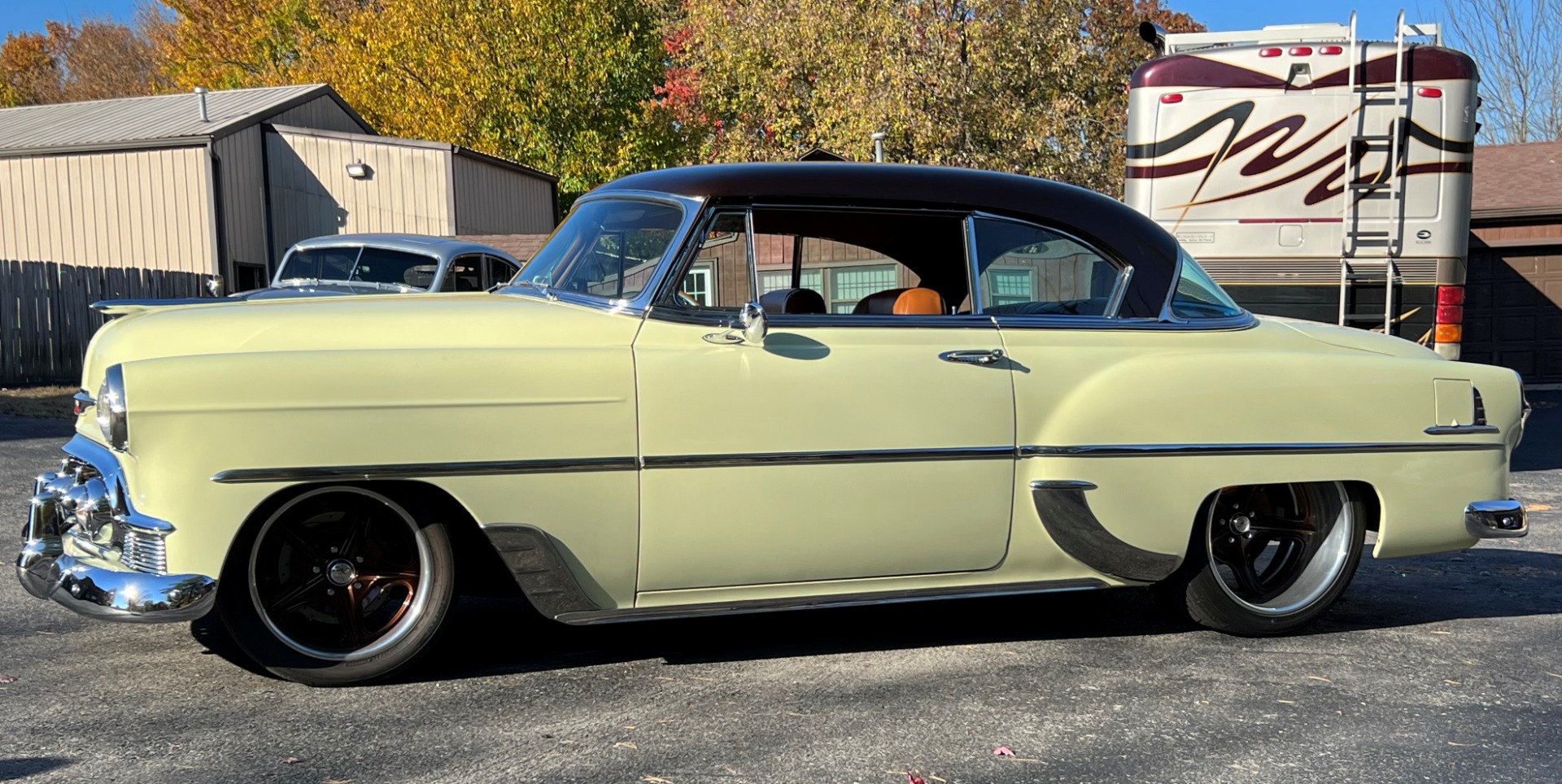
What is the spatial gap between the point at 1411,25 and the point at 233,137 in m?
19.3

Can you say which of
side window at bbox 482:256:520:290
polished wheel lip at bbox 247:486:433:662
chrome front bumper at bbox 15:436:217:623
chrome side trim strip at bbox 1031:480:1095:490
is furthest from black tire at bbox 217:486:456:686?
side window at bbox 482:256:520:290

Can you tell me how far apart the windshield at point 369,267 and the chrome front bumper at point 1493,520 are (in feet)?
29.8

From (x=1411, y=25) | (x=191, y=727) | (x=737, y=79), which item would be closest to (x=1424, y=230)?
(x=1411, y=25)

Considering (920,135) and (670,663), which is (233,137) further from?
(670,663)

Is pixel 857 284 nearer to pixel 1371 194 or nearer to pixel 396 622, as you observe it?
pixel 396 622

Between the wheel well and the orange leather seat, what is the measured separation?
1.46m

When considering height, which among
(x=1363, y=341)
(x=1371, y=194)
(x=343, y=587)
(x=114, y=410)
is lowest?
(x=343, y=587)

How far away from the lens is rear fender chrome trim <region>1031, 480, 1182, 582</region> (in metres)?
4.30

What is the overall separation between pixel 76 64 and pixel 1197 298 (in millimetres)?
54183

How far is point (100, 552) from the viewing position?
3715 mm

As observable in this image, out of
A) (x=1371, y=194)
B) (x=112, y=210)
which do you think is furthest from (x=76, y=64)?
(x=1371, y=194)

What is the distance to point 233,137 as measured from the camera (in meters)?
22.4

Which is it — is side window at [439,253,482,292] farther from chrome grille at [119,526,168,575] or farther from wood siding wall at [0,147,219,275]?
wood siding wall at [0,147,219,275]

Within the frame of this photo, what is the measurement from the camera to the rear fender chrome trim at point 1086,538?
4.30m
